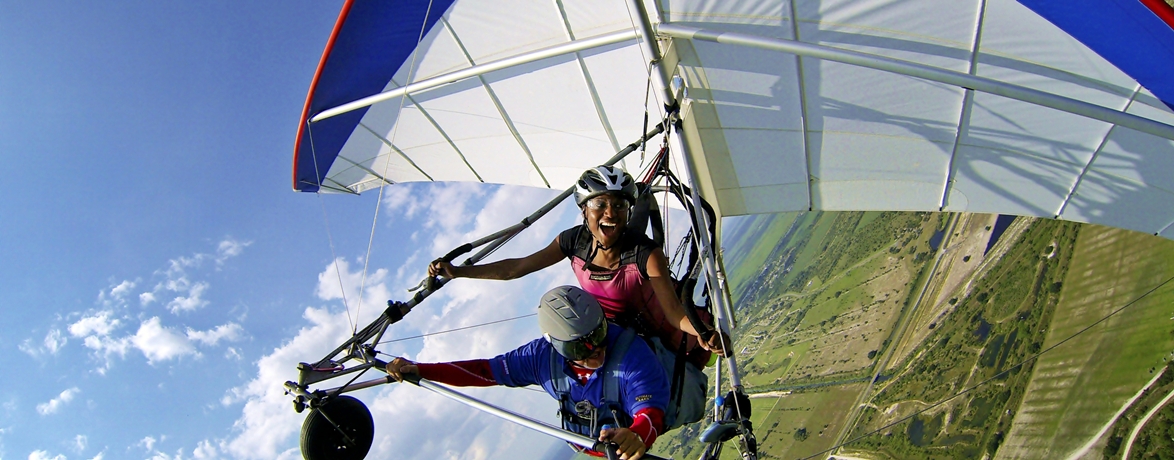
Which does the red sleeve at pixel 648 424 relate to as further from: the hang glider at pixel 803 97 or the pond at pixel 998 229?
the pond at pixel 998 229

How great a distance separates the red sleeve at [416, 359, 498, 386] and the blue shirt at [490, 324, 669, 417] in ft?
0.29

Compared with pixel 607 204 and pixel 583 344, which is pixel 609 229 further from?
pixel 583 344

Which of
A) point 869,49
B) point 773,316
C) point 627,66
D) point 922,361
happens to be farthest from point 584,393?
point 773,316

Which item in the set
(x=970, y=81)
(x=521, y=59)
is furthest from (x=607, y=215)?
(x=970, y=81)

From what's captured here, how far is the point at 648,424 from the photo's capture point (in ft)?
10.7

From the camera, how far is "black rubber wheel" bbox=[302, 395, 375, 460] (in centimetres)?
451

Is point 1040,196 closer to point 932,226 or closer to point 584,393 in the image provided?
point 584,393

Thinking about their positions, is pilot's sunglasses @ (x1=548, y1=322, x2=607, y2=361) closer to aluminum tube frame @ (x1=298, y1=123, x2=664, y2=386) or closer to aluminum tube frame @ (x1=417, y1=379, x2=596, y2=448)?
aluminum tube frame @ (x1=417, y1=379, x2=596, y2=448)

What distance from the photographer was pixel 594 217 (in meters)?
4.59

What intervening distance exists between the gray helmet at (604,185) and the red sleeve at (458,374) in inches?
58.2

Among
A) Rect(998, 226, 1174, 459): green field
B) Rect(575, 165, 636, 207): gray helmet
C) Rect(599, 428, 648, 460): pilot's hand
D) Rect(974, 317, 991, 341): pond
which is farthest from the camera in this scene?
Rect(974, 317, 991, 341): pond

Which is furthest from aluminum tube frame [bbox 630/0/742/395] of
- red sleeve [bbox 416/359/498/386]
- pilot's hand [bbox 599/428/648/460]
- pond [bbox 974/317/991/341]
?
pond [bbox 974/317/991/341]

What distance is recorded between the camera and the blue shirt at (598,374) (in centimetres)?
360

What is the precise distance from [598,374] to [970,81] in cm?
309
